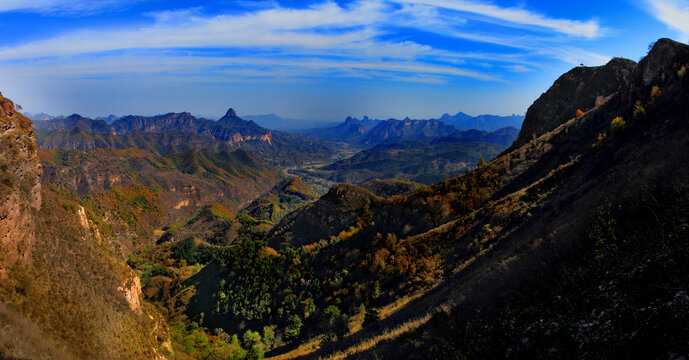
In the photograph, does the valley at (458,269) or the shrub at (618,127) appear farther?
the shrub at (618,127)

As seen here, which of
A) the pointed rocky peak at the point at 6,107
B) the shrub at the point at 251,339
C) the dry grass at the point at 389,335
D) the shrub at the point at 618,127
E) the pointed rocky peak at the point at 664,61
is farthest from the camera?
the shrub at the point at 251,339

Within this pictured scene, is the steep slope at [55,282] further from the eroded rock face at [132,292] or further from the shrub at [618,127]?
the shrub at [618,127]

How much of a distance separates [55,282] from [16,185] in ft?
39.6

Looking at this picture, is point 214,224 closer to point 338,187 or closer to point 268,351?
point 338,187

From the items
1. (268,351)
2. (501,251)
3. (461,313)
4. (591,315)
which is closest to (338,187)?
(268,351)

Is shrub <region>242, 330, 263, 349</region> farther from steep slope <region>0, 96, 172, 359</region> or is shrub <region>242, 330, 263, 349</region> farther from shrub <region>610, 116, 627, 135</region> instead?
shrub <region>610, 116, 627, 135</region>

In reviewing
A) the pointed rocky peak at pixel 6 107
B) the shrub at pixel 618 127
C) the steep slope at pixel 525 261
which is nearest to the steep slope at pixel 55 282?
the pointed rocky peak at pixel 6 107

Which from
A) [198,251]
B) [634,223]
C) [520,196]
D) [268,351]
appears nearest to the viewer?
[634,223]

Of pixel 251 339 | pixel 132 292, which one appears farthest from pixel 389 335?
pixel 132 292

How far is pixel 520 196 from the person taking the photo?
28.6 m

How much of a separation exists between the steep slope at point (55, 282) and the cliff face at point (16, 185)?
0.10 m

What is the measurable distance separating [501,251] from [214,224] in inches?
7299

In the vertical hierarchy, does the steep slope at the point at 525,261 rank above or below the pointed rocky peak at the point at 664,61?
below

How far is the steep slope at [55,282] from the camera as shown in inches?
923
